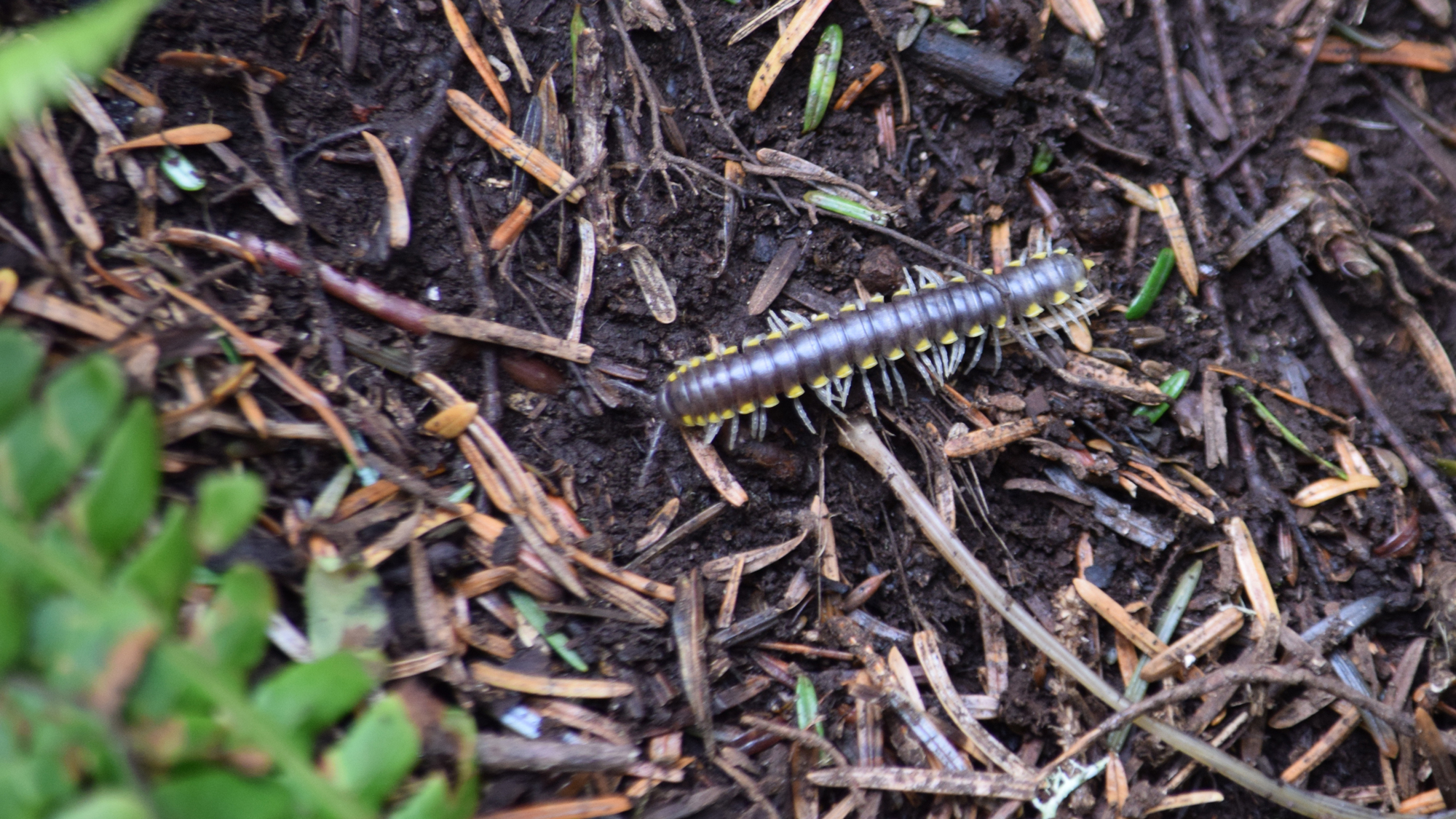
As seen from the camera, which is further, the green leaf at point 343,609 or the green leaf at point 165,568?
Result: the green leaf at point 343,609

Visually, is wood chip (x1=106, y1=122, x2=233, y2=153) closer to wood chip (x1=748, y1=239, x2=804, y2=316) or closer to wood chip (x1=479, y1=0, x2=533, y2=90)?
wood chip (x1=479, y1=0, x2=533, y2=90)

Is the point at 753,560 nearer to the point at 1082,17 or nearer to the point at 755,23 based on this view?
the point at 755,23

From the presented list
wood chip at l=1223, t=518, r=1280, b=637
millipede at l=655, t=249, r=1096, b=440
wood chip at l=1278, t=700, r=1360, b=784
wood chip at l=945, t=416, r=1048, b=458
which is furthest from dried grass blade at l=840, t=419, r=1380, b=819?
wood chip at l=1223, t=518, r=1280, b=637

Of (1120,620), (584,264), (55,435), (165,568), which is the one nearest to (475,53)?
(584,264)

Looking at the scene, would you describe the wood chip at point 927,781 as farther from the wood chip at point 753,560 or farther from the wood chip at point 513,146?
the wood chip at point 513,146

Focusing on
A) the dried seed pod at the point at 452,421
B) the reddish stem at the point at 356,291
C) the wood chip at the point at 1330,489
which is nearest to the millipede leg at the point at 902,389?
the wood chip at the point at 1330,489

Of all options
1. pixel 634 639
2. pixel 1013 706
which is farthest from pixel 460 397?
pixel 1013 706
